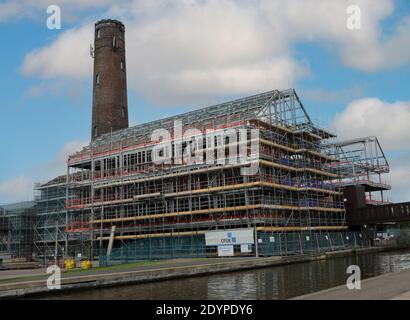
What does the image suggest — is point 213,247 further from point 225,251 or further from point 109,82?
point 109,82

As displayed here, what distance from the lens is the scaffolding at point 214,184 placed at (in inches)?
1642

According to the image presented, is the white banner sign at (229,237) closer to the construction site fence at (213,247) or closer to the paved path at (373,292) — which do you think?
the construction site fence at (213,247)

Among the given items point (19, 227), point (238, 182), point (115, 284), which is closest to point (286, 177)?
point (238, 182)

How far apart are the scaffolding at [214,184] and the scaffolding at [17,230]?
13661 mm

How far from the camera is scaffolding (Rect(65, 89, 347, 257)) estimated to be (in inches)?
1642

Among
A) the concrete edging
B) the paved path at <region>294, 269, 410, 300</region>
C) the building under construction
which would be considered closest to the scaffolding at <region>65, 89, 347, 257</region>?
the building under construction

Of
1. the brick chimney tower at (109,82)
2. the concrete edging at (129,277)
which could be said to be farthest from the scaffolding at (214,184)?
the concrete edging at (129,277)

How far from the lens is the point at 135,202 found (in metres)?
48.8

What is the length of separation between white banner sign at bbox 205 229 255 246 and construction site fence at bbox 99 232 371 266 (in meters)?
0.70

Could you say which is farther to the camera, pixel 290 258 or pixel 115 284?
pixel 290 258
